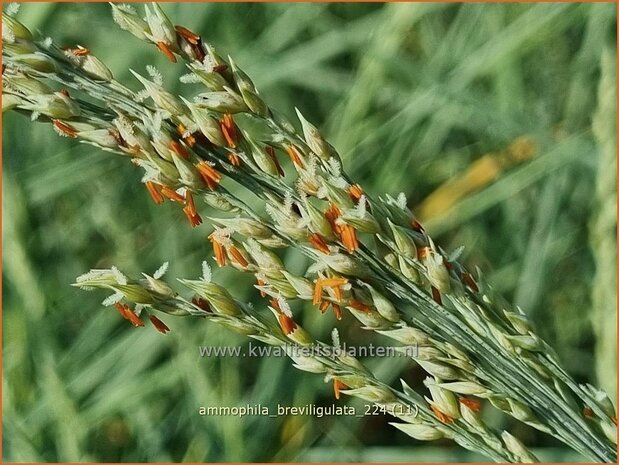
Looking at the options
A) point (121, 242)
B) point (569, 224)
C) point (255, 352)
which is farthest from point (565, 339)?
point (121, 242)

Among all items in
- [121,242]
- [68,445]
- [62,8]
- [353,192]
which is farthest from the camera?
[62,8]

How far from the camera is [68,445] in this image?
4.71ft

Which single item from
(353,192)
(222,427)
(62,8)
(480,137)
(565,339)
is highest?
(353,192)

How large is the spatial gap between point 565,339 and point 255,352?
0.78 m

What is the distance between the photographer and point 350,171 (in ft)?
5.75

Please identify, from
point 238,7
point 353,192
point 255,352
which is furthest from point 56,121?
point 238,7

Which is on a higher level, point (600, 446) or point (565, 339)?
point (600, 446)

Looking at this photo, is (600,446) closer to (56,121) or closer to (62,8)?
(56,121)

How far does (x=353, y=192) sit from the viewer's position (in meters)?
0.66

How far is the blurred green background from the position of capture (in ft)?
5.17

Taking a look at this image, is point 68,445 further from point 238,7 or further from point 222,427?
point 238,7

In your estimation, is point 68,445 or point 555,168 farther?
point 555,168

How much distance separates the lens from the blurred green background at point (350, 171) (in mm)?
1575

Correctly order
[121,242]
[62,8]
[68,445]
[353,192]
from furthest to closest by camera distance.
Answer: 1. [62,8]
2. [121,242]
3. [68,445]
4. [353,192]
